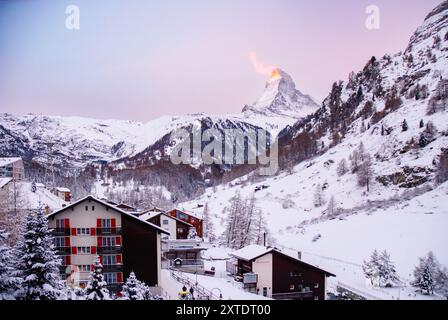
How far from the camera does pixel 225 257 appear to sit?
83.1 feet

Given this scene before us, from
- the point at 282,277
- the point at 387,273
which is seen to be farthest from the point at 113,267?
the point at 387,273

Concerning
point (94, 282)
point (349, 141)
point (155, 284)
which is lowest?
point (155, 284)

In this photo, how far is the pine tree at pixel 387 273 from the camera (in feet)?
45.9

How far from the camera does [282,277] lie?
50.5 feet

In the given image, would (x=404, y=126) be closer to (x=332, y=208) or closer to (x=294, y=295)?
(x=332, y=208)

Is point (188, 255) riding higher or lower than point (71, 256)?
lower

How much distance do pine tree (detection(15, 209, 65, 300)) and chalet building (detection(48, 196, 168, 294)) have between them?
20.8 feet

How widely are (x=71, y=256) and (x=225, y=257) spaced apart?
46.9ft

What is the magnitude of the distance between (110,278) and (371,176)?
3793cm

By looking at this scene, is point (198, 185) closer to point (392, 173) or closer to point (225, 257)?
point (392, 173)

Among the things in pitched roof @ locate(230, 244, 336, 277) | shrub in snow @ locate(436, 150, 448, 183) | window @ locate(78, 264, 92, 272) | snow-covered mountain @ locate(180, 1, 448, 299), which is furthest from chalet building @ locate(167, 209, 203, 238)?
shrub in snow @ locate(436, 150, 448, 183)

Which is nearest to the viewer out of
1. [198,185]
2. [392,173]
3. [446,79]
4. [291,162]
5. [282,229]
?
[282,229]

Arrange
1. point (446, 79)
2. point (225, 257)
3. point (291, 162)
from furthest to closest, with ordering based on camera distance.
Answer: point (291, 162) < point (446, 79) < point (225, 257)

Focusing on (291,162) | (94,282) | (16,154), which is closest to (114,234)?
(16,154)
